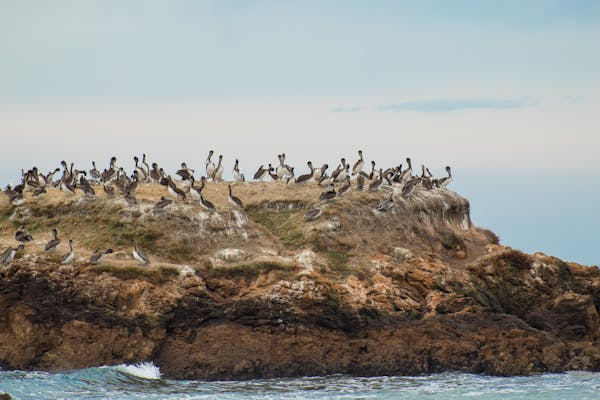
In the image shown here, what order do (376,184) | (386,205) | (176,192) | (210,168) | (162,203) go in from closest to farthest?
(162,203) → (176,192) → (386,205) → (376,184) → (210,168)

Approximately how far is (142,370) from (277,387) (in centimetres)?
613

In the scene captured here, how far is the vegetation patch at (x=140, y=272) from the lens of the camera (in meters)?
46.7

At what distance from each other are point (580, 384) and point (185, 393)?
57.3ft

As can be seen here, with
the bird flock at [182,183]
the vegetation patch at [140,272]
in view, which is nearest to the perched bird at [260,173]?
the bird flock at [182,183]

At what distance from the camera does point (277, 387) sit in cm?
4366

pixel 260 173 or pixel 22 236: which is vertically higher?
pixel 260 173

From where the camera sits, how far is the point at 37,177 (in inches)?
2302

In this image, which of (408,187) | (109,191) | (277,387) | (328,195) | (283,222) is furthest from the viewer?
(408,187)

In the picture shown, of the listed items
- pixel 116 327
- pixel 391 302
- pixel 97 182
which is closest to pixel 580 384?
pixel 391 302

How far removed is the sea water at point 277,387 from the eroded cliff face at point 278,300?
2.44 ft

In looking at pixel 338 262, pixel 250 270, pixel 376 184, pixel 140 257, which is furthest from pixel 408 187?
pixel 140 257

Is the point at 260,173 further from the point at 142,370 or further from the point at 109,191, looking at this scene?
the point at 142,370

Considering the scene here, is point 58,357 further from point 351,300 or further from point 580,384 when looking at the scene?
point 580,384

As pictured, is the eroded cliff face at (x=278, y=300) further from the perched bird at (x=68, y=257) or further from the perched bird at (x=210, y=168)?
the perched bird at (x=210, y=168)
